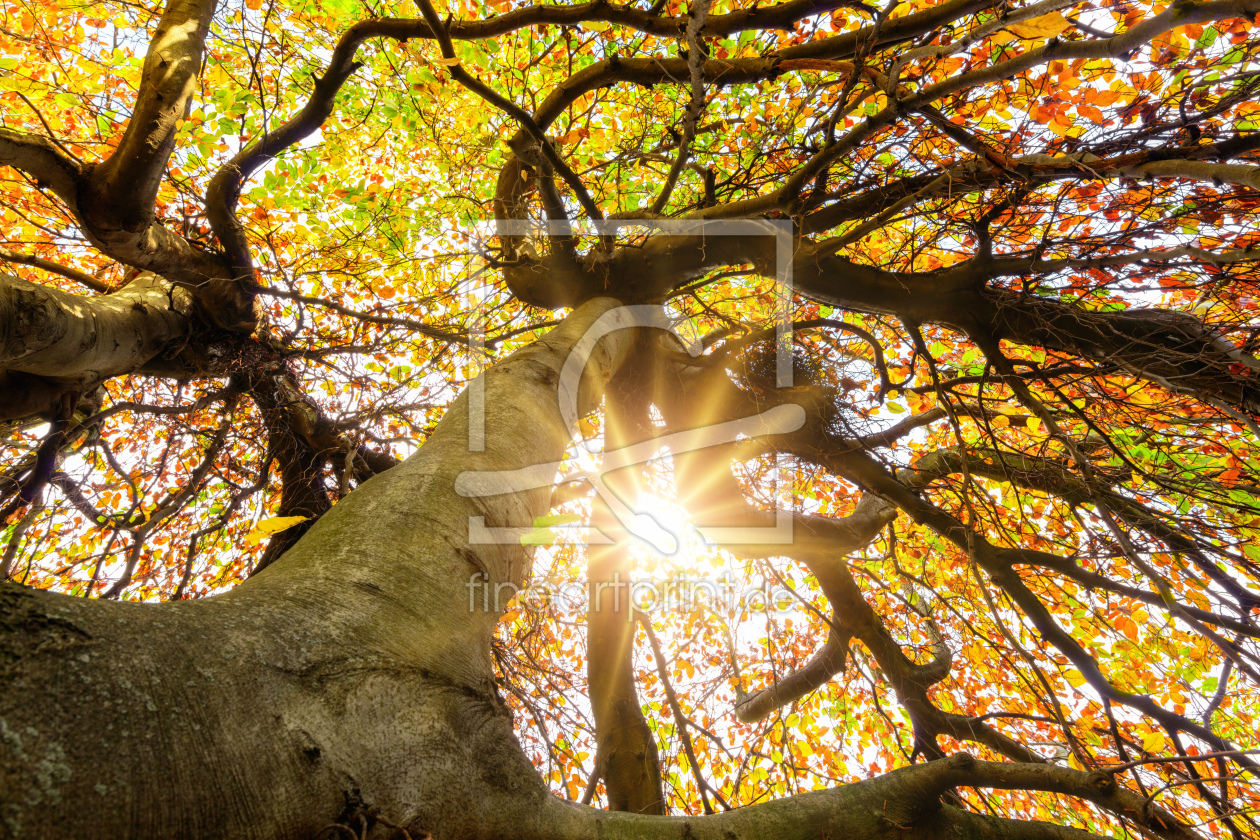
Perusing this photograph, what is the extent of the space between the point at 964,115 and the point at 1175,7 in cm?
236

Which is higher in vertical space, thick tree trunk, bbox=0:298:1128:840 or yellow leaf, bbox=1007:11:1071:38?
yellow leaf, bbox=1007:11:1071:38

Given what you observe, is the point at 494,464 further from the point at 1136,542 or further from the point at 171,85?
the point at 1136,542

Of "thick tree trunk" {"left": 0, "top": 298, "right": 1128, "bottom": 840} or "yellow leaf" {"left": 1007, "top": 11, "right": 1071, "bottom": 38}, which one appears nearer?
"thick tree trunk" {"left": 0, "top": 298, "right": 1128, "bottom": 840}

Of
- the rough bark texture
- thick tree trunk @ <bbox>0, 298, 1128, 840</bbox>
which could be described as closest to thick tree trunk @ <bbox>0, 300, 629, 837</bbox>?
thick tree trunk @ <bbox>0, 298, 1128, 840</bbox>

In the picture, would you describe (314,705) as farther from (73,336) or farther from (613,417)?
(613,417)

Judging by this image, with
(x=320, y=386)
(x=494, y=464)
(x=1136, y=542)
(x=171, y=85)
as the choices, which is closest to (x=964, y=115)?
(x=1136, y=542)

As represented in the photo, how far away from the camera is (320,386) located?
441cm

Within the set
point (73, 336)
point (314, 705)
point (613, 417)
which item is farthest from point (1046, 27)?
point (73, 336)

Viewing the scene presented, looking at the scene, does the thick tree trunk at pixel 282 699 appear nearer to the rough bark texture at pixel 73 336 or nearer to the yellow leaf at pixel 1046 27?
the rough bark texture at pixel 73 336

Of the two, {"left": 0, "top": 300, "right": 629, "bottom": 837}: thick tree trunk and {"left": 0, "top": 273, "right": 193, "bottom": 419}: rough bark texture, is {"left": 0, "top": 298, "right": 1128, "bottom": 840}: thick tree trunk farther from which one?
{"left": 0, "top": 273, "right": 193, "bottom": 419}: rough bark texture

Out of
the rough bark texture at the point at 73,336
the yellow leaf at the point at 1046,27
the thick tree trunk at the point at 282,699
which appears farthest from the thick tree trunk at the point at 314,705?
the yellow leaf at the point at 1046,27

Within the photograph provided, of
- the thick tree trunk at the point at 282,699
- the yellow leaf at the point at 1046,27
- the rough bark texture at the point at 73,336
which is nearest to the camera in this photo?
the thick tree trunk at the point at 282,699

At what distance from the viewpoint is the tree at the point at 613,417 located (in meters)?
0.80

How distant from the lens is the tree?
798 mm
